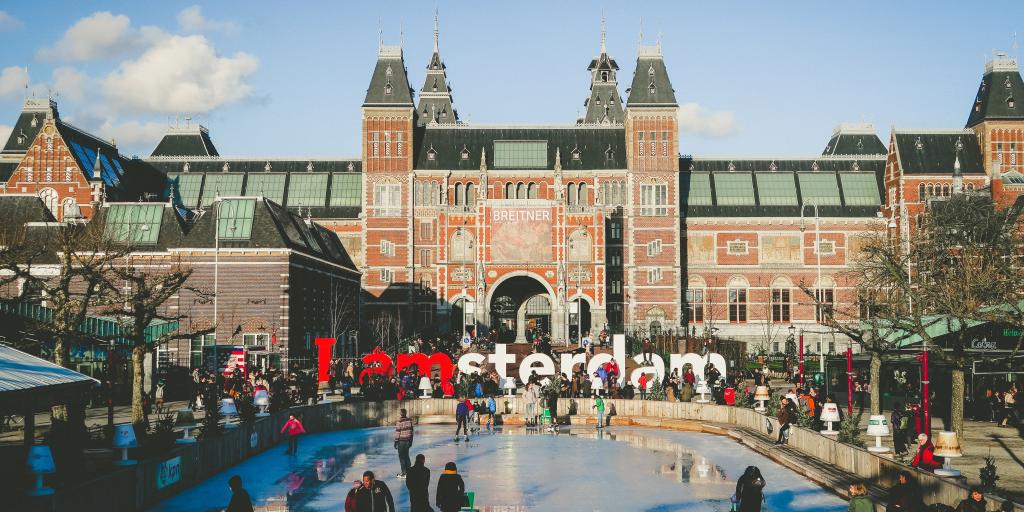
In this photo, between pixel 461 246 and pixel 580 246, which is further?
pixel 461 246

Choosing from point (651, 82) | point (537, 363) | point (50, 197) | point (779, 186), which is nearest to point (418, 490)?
point (537, 363)

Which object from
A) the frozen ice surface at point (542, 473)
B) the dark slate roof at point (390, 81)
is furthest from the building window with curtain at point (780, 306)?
the frozen ice surface at point (542, 473)

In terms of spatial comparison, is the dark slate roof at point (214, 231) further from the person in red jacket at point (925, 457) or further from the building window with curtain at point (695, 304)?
the person in red jacket at point (925, 457)

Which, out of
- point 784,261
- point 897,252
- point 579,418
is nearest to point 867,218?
point 784,261

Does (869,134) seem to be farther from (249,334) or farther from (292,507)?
(292,507)

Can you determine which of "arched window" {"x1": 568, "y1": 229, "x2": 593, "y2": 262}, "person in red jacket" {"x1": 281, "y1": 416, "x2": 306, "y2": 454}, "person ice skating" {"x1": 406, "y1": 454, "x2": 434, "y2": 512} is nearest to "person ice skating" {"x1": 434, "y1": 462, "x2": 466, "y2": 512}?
"person ice skating" {"x1": 406, "y1": 454, "x2": 434, "y2": 512}

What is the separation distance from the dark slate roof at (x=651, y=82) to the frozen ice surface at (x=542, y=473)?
5419 centimetres

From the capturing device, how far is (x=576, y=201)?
8794 cm

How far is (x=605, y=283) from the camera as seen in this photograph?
83.4 metres

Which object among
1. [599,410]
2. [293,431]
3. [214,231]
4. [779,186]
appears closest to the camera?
[293,431]

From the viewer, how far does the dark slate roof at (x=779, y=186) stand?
298 feet

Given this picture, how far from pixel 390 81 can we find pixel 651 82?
2094 centimetres

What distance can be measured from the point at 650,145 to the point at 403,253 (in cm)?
2144

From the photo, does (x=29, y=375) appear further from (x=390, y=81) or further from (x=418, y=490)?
(x=390, y=81)
